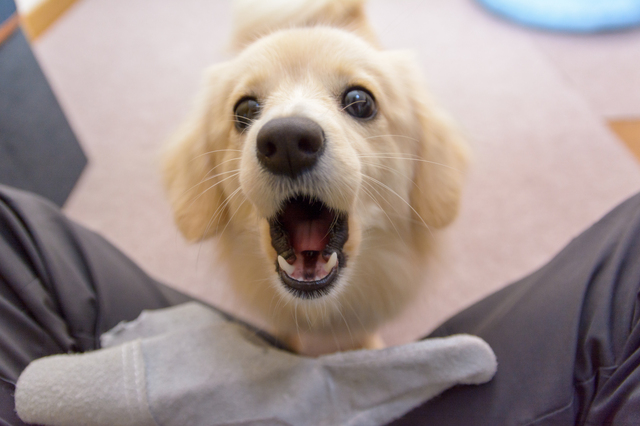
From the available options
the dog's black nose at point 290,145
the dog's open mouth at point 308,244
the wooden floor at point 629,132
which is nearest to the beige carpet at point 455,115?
the wooden floor at point 629,132

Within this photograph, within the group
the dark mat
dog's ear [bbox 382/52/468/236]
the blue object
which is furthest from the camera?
the blue object

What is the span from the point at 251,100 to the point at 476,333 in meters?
0.79

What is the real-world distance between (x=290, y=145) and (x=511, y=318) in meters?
0.65

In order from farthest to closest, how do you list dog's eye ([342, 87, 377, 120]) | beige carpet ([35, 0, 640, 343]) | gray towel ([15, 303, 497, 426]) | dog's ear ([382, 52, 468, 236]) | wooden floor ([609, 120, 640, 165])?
wooden floor ([609, 120, 640, 165]) → beige carpet ([35, 0, 640, 343]) → dog's ear ([382, 52, 468, 236]) → dog's eye ([342, 87, 377, 120]) → gray towel ([15, 303, 497, 426])

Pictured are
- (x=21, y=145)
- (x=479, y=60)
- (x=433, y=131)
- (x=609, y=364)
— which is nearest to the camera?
(x=609, y=364)

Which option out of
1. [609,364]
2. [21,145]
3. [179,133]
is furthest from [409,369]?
[21,145]

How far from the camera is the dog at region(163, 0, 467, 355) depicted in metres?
0.81

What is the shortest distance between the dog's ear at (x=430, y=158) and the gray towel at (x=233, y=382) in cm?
33

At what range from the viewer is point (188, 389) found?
89cm

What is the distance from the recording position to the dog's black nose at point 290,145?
2.37 ft

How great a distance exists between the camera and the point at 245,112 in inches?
39.4

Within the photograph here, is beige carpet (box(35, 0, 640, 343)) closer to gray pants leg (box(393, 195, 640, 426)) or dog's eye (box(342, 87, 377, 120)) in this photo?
gray pants leg (box(393, 195, 640, 426))

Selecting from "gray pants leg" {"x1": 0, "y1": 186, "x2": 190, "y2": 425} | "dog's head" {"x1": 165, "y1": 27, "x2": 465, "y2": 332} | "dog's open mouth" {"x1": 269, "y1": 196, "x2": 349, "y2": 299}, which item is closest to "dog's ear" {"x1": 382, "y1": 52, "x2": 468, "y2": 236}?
"dog's head" {"x1": 165, "y1": 27, "x2": 465, "y2": 332}

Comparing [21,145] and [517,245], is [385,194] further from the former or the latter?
[21,145]
